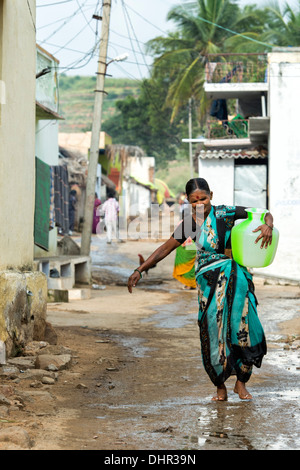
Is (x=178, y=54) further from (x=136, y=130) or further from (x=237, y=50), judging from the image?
(x=136, y=130)

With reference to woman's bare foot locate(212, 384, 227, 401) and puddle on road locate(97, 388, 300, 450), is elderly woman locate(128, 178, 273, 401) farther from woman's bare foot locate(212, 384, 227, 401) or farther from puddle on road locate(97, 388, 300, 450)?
puddle on road locate(97, 388, 300, 450)

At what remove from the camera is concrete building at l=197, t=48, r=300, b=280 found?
16.7 m

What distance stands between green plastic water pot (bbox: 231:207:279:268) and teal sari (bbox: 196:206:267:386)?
11 cm

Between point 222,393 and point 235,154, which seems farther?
point 235,154

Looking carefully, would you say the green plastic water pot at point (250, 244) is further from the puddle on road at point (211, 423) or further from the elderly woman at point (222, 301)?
the puddle on road at point (211, 423)

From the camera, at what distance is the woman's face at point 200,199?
500 cm

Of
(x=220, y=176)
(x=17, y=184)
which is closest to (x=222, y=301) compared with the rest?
(x=17, y=184)

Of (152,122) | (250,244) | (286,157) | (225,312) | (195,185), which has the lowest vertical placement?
(225,312)

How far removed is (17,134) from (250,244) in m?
3.02

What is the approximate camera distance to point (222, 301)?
195 inches

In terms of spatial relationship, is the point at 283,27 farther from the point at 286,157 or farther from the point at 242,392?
the point at 242,392

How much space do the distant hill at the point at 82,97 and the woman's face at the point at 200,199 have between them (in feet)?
326

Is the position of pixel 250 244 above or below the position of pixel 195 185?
Answer: below

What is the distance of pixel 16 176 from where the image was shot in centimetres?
683
